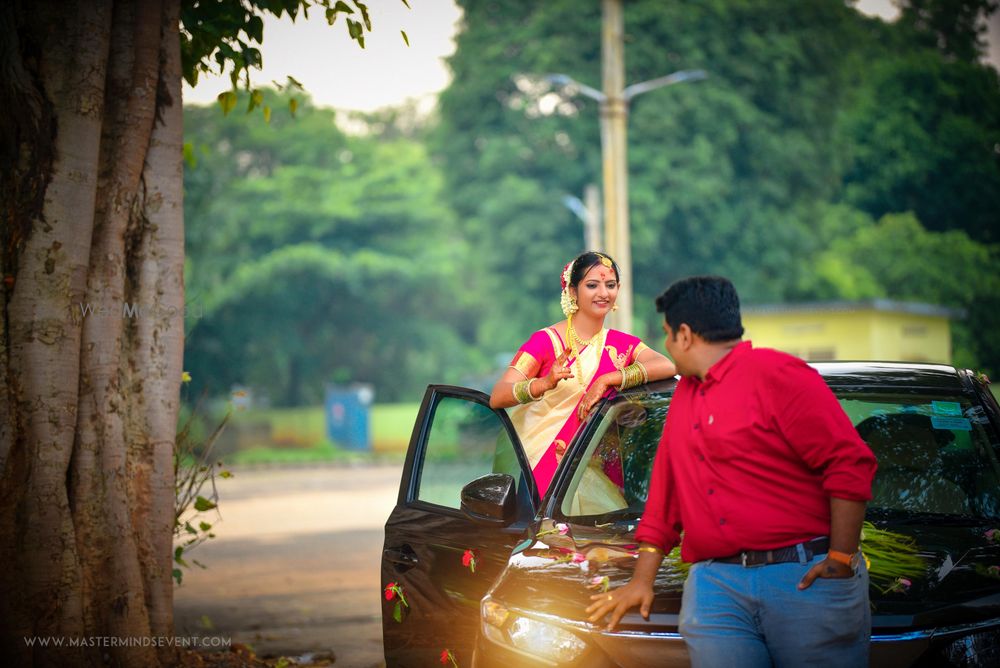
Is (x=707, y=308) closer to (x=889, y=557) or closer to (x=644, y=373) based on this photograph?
(x=889, y=557)

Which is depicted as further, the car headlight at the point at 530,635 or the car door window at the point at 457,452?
the car door window at the point at 457,452

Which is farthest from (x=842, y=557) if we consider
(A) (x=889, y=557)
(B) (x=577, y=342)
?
(B) (x=577, y=342)

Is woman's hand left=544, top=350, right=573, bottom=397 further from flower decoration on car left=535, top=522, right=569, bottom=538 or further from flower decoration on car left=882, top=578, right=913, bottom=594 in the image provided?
flower decoration on car left=882, top=578, right=913, bottom=594

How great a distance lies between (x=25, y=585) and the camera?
219 inches

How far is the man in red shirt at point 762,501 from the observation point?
3.20m

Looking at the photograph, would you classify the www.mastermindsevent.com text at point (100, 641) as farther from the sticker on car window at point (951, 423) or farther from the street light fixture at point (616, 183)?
the street light fixture at point (616, 183)

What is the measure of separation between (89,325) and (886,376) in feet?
11.6

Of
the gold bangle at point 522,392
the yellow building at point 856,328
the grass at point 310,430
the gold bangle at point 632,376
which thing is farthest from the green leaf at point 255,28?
the grass at point 310,430

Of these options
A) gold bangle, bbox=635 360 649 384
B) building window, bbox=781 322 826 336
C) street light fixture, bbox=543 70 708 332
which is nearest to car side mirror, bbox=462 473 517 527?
gold bangle, bbox=635 360 649 384

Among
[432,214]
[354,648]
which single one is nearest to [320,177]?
[432,214]

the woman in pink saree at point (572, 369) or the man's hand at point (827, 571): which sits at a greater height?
the woman in pink saree at point (572, 369)

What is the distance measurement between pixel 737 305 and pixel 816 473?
48 centimetres

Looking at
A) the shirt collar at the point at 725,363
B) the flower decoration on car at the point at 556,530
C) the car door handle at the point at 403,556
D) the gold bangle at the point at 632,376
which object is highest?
the shirt collar at the point at 725,363

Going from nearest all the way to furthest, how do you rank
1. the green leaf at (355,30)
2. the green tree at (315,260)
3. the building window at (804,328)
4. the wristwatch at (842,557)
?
the wristwatch at (842,557) → the green leaf at (355,30) → the building window at (804,328) → the green tree at (315,260)
